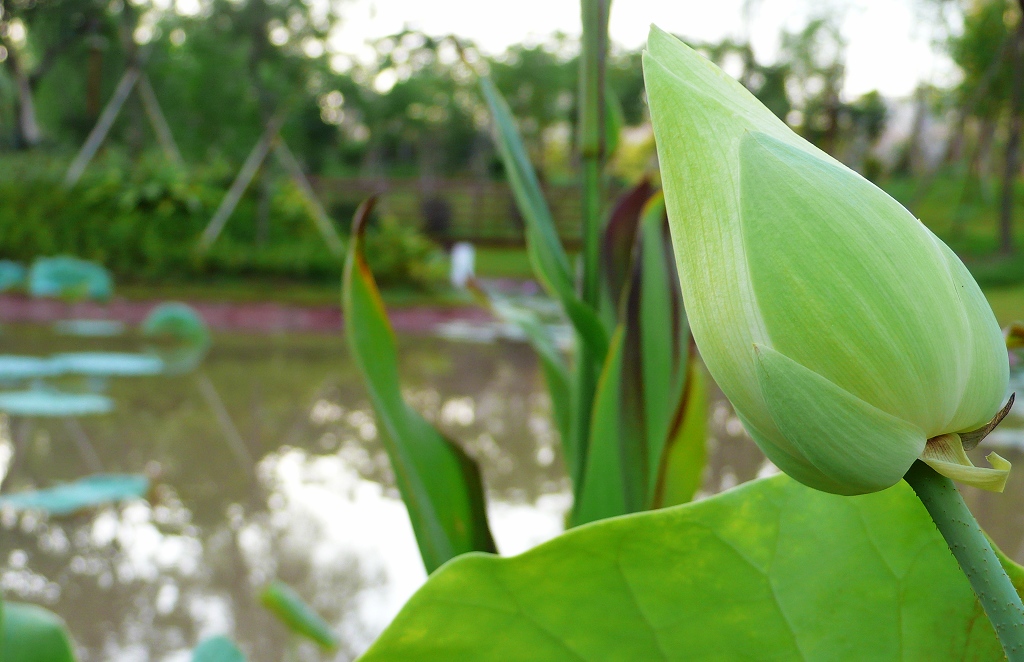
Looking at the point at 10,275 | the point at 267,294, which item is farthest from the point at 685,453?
the point at 267,294

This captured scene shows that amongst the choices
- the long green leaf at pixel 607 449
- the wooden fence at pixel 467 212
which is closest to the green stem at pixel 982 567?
the long green leaf at pixel 607 449

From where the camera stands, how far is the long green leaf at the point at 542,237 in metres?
0.36

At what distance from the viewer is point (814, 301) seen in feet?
0.40

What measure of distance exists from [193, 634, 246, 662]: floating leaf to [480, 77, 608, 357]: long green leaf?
0.19 meters

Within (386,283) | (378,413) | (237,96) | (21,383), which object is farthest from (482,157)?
(378,413)

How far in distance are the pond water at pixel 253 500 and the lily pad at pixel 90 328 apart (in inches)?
46.8

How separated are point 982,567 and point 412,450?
0.24 m

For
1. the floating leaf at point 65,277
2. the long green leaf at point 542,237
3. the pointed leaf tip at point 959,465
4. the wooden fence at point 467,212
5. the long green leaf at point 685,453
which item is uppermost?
the pointed leaf tip at point 959,465

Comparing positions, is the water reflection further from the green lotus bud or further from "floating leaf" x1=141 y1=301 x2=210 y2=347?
the green lotus bud

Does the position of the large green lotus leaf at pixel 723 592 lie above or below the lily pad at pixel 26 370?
above

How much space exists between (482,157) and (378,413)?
1823 cm

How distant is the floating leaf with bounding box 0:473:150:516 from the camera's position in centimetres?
181

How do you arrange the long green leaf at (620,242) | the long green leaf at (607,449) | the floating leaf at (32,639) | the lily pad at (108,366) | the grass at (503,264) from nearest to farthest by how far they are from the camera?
1. the floating leaf at (32,639)
2. the long green leaf at (607,449)
3. the long green leaf at (620,242)
4. the lily pad at (108,366)
5. the grass at (503,264)

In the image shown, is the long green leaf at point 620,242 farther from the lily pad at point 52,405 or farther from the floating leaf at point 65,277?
the floating leaf at point 65,277
